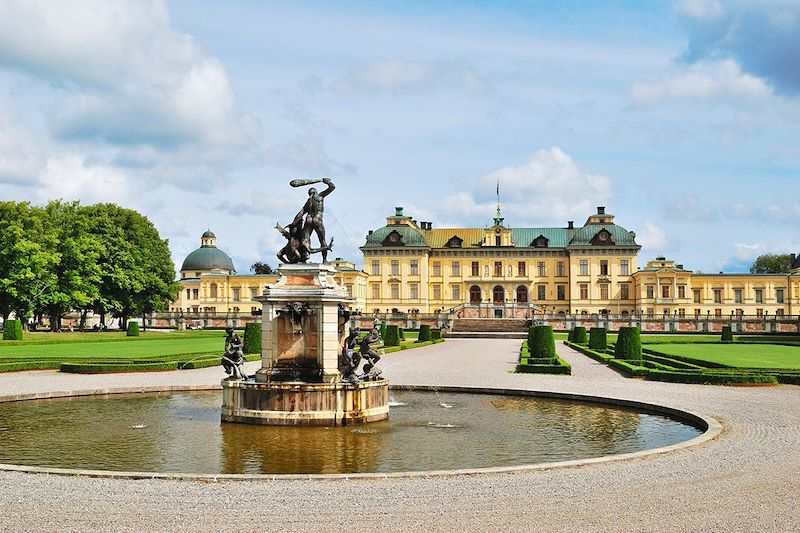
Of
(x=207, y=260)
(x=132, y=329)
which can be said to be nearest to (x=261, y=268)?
(x=207, y=260)

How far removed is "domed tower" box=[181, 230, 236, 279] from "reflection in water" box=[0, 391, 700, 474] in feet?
310

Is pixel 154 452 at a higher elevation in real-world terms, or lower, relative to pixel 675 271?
lower

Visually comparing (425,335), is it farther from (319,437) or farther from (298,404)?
(319,437)

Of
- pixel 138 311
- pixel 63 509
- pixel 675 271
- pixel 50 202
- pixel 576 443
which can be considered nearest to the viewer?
pixel 63 509

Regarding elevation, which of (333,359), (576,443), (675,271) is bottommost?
(576,443)

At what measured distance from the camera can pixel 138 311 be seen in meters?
68.0

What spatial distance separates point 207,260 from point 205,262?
401mm

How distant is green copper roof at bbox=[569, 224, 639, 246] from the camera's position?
93.3 m

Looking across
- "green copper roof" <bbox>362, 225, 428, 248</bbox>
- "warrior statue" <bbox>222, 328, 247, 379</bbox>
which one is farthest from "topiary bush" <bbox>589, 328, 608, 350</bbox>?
"green copper roof" <bbox>362, 225, 428, 248</bbox>

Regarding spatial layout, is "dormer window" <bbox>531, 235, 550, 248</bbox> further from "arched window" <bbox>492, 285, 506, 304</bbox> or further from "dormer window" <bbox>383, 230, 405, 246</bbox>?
"dormer window" <bbox>383, 230, 405, 246</bbox>

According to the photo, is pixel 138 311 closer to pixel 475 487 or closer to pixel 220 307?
pixel 220 307

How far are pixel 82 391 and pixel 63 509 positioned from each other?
13.5 metres

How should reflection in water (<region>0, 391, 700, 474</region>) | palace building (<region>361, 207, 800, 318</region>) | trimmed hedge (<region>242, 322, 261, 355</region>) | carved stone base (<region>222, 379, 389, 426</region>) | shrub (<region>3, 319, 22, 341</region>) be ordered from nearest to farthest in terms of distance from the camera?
1. reflection in water (<region>0, 391, 700, 474</region>)
2. carved stone base (<region>222, 379, 389, 426</region>)
3. trimmed hedge (<region>242, 322, 261, 355</region>)
4. shrub (<region>3, 319, 22, 341</region>)
5. palace building (<region>361, 207, 800, 318</region>)

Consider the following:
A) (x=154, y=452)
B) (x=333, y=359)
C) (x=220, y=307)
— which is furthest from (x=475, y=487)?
(x=220, y=307)
